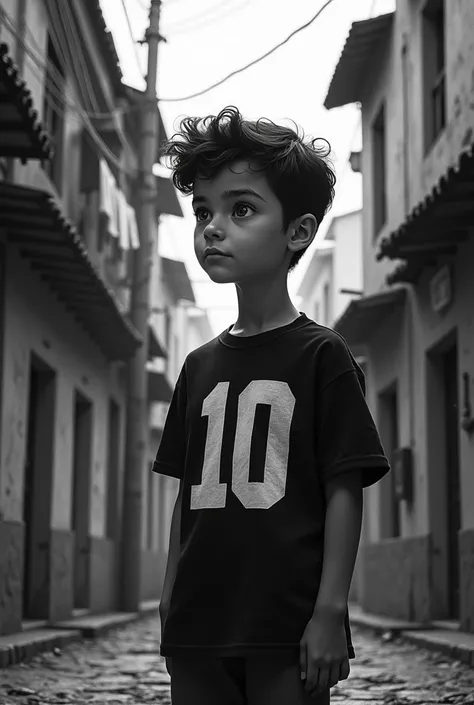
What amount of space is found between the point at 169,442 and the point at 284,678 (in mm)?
638

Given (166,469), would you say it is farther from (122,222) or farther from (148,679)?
(122,222)

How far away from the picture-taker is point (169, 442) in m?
2.56

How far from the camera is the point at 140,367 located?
1541 centimetres

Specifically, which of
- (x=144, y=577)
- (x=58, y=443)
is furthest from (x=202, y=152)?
(x=144, y=577)

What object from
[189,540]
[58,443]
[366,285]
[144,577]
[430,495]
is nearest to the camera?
[189,540]

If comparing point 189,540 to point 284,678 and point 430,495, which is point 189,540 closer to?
point 284,678

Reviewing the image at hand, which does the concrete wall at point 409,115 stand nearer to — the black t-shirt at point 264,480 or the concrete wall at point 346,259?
the black t-shirt at point 264,480

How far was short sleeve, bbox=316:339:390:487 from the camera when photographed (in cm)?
223

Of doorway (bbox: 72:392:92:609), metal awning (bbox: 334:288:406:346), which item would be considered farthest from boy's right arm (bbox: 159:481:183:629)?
doorway (bbox: 72:392:92:609)

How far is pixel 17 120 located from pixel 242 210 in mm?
→ 5348

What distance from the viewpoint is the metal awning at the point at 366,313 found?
12734 mm

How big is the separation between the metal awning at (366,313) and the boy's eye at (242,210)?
10.4 meters

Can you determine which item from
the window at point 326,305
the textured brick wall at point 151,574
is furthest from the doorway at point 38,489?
the window at point 326,305

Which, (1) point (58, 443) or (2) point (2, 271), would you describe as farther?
(1) point (58, 443)
